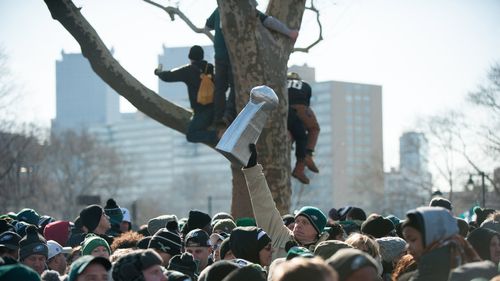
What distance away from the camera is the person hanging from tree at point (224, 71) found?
49.3ft

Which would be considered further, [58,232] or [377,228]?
[58,232]

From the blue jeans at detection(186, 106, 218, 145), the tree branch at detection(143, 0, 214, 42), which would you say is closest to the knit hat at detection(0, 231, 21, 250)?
the blue jeans at detection(186, 106, 218, 145)

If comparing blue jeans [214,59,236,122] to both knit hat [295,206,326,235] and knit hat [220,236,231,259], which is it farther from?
knit hat [220,236,231,259]

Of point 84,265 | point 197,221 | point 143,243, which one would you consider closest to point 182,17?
point 197,221

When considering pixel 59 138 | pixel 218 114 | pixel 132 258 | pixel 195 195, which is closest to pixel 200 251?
pixel 132 258

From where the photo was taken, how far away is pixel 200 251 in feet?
33.9

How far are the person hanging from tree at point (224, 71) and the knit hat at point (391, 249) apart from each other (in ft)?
16.9

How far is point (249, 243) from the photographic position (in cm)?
921

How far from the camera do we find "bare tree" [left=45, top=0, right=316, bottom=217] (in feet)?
48.6

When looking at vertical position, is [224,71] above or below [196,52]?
below

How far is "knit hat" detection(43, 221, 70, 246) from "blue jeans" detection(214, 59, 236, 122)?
2.93m

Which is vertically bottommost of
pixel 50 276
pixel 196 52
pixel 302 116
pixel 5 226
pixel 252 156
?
pixel 50 276

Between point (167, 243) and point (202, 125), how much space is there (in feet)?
17.9

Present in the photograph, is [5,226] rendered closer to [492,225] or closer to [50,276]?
[50,276]
